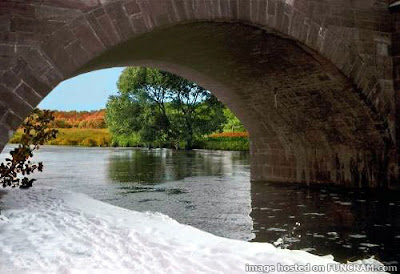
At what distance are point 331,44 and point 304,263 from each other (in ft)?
19.9

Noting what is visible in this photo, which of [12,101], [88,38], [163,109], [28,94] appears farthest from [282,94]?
[163,109]

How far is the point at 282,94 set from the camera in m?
11.9

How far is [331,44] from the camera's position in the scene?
31.5 ft

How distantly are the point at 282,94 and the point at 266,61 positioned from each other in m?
1.52

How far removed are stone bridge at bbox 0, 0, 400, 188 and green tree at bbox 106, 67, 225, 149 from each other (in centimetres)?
2809

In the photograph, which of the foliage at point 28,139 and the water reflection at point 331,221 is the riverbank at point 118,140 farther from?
the water reflection at point 331,221

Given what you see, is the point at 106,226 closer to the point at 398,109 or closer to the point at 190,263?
the point at 190,263

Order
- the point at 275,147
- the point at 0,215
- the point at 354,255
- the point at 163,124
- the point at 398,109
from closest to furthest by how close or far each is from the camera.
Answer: the point at 354,255 < the point at 0,215 < the point at 398,109 < the point at 275,147 < the point at 163,124

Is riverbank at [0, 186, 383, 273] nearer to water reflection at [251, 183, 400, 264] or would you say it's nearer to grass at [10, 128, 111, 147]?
water reflection at [251, 183, 400, 264]

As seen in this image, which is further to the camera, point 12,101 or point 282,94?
point 282,94

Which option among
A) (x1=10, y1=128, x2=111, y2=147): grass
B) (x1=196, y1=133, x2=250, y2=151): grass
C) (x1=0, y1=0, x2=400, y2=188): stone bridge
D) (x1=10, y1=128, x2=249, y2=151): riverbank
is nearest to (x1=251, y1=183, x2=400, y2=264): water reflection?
(x1=0, y1=0, x2=400, y2=188): stone bridge

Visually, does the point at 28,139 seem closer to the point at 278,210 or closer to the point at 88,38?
the point at 88,38

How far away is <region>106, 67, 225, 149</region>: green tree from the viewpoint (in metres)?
42.2

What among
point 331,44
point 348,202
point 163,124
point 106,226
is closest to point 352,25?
point 331,44
